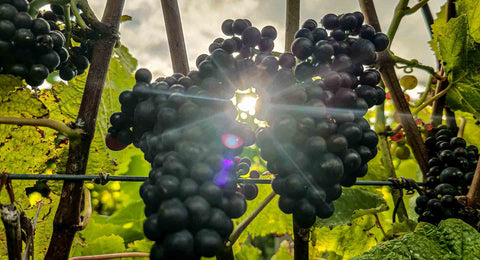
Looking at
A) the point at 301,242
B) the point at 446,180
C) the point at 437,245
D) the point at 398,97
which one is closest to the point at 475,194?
the point at 446,180

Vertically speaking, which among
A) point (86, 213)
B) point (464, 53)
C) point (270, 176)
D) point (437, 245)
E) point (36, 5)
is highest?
point (464, 53)

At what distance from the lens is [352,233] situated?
1.38m

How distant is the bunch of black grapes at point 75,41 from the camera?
2.95 feet

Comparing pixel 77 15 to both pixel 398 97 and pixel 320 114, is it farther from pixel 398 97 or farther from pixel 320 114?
pixel 398 97

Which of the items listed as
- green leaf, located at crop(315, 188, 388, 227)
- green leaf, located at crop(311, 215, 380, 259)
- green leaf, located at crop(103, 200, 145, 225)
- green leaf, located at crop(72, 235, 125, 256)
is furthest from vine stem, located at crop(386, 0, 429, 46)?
green leaf, located at crop(103, 200, 145, 225)

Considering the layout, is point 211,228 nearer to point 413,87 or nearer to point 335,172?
point 335,172

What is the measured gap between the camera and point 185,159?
0.62m

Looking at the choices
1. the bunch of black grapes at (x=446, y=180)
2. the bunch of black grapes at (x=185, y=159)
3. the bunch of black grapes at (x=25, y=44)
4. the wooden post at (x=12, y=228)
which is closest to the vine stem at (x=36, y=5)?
the bunch of black grapes at (x=25, y=44)

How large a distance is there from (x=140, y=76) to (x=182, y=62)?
0.26m

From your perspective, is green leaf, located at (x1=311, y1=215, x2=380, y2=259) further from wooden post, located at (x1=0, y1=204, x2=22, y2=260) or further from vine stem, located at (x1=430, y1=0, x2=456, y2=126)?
wooden post, located at (x1=0, y1=204, x2=22, y2=260)

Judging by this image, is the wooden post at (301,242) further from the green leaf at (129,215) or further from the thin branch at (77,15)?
the green leaf at (129,215)

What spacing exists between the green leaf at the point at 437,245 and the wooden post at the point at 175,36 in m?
0.65

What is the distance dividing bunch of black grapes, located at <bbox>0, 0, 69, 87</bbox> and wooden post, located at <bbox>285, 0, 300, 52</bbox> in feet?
1.88

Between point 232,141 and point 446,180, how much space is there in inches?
31.7
